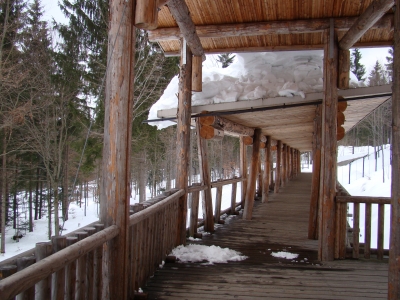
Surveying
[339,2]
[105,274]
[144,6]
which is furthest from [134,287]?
[339,2]

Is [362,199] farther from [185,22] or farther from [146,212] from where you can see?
[185,22]

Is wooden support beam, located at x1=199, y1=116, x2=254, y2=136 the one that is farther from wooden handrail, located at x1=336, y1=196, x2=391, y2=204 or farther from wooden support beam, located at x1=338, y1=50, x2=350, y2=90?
wooden handrail, located at x1=336, y1=196, x2=391, y2=204

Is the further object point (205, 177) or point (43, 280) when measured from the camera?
point (205, 177)

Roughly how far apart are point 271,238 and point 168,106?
132 inches

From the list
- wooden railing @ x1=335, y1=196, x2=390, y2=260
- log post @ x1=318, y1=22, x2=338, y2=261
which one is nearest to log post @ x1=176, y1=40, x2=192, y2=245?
log post @ x1=318, y1=22, x2=338, y2=261

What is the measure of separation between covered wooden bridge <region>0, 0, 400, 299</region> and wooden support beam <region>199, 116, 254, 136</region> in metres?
0.02

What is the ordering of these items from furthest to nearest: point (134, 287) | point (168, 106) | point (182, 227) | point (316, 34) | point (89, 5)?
point (89, 5) < point (168, 106) < point (316, 34) < point (182, 227) < point (134, 287)

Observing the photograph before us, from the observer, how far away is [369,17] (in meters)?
4.39

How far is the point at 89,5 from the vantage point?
15.8m

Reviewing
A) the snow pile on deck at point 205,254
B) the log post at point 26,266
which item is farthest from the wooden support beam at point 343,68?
the log post at point 26,266

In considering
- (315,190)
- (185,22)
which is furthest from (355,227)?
(185,22)

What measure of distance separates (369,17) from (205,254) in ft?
12.9

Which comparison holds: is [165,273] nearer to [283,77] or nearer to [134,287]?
[134,287]

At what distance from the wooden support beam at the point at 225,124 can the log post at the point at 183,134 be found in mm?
1020
